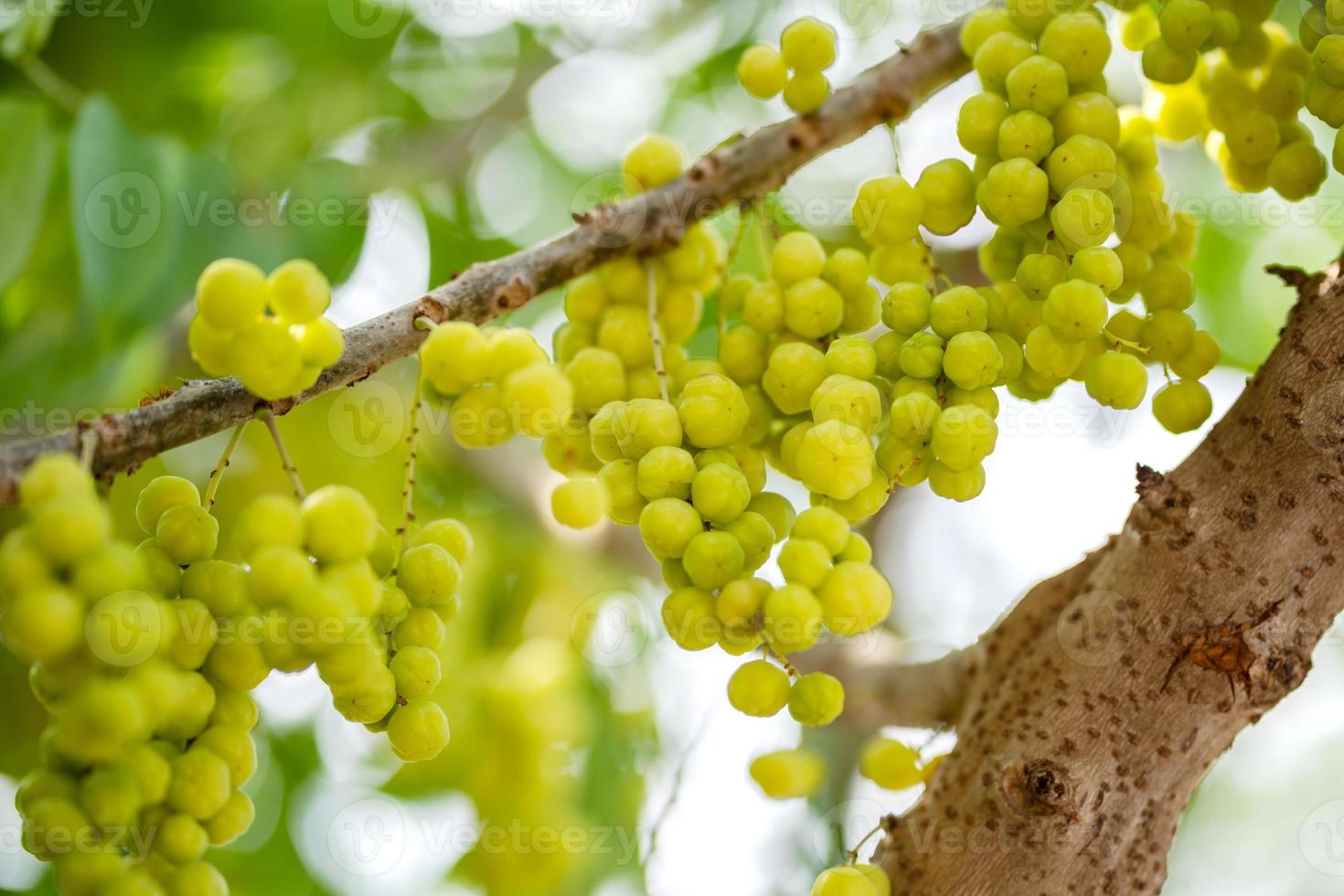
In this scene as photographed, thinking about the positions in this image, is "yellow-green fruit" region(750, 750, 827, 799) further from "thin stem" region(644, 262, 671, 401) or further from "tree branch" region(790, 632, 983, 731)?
"thin stem" region(644, 262, 671, 401)

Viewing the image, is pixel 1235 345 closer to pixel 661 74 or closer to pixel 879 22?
pixel 879 22

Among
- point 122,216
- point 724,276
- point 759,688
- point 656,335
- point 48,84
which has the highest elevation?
point 48,84

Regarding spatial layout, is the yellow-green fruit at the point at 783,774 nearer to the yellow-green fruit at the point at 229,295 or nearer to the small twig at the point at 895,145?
the small twig at the point at 895,145

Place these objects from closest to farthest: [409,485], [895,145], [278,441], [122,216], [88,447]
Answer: [88,447] < [278,441] < [409,485] < [895,145] < [122,216]

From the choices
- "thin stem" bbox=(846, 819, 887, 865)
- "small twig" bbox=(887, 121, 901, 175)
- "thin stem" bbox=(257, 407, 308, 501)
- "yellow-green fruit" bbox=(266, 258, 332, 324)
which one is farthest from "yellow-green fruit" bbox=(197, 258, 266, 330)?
"thin stem" bbox=(846, 819, 887, 865)

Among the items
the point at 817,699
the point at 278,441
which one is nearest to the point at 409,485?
the point at 278,441

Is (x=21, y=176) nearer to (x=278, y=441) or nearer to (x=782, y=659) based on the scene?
(x=278, y=441)

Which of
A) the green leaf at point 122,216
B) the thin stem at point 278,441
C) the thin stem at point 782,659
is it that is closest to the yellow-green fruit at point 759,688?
the thin stem at point 782,659

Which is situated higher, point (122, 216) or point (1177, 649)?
point (122, 216)

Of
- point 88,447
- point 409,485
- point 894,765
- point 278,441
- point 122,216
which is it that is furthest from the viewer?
point 122,216
